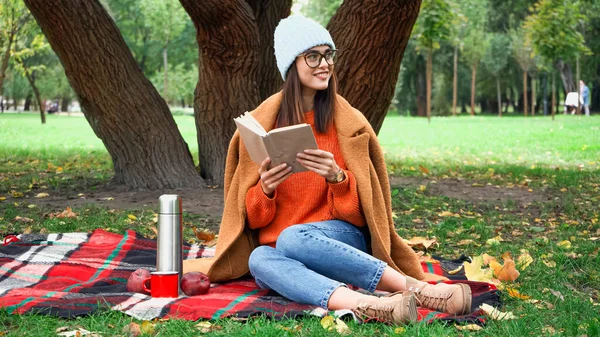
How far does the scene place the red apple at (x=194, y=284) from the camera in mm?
3824

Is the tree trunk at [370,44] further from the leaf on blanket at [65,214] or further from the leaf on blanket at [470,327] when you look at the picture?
the leaf on blanket at [470,327]

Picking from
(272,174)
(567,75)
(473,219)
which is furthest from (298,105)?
(567,75)

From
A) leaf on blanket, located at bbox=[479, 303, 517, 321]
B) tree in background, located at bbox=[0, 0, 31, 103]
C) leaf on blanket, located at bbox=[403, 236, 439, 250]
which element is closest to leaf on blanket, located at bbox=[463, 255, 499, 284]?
leaf on blanket, located at bbox=[479, 303, 517, 321]

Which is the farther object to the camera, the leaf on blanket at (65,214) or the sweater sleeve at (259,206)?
the leaf on blanket at (65,214)

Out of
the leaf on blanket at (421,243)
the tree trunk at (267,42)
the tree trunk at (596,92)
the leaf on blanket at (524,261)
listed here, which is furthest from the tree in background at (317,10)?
the leaf on blanket at (524,261)

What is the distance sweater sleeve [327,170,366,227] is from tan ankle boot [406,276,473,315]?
19.6 inches

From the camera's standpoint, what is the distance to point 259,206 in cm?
392

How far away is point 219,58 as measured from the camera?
7648 millimetres

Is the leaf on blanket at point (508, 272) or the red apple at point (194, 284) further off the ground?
the red apple at point (194, 284)

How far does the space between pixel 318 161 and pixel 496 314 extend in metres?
1.08

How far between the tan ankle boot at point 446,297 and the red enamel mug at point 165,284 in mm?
1151

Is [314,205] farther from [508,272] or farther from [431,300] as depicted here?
[508,272]

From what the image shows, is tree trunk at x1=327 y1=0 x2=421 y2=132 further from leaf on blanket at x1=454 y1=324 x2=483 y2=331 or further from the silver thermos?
leaf on blanket at x1=454 y1=324 x2=483 y2=331

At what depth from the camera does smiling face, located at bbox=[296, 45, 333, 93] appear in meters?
3.94
